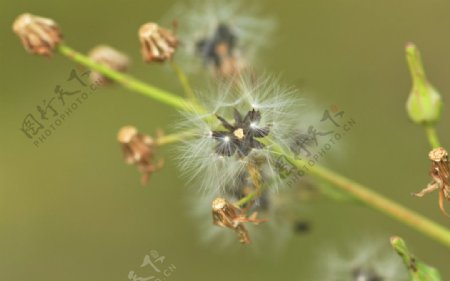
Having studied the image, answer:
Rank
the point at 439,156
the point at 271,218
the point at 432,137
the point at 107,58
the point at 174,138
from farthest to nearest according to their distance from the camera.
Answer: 1. the point at 271,218
2. the point at 107,58
3. the point at 174,138
4. the point at 432,137
5. the point at 439,156

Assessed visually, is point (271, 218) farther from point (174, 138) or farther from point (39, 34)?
point (39, 34)

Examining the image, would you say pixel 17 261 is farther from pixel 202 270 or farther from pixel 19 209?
pixel 202 270

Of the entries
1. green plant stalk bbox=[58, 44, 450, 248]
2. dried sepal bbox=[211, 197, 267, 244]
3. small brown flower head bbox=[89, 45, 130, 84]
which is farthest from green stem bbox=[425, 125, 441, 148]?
small brown flower head bbox=[89, 45, 130, 84]

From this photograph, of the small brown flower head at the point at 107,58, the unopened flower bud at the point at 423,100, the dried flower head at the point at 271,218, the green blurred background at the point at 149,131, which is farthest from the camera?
the green blurred background at the point at 149,131

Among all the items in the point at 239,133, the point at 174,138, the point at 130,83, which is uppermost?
the point at 130,83

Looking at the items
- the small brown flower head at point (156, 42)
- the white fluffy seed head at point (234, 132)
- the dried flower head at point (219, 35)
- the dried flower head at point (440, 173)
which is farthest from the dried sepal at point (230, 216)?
the dried flower head at point (219, 35)

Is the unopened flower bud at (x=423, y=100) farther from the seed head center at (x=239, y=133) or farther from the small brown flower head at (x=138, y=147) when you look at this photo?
the small brown flower head at (x=138, y=147)

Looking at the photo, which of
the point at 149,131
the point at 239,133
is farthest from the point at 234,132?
the point at 149,131
